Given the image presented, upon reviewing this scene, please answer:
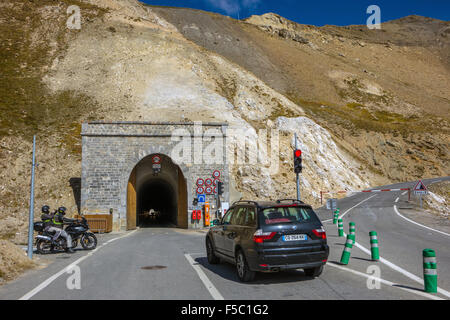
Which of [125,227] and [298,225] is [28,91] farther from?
[298,225]

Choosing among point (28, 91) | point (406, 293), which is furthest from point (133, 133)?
point (28, 91)

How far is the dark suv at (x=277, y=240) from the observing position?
6.97m

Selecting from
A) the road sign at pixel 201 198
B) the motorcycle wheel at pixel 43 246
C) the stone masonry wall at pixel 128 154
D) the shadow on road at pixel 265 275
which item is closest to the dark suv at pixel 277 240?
the shadow on road at pixel 265 275

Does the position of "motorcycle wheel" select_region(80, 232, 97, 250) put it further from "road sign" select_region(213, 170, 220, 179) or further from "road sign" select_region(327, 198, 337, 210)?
"road sign" select_region(327, 198, 337, 210)

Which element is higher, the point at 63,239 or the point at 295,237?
the point at 295,237

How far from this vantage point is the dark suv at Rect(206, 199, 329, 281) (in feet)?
22.9

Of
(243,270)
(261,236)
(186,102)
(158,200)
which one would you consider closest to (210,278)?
(243,270)

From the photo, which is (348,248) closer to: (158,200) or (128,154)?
(128,154)

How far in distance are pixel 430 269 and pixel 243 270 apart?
135 inches

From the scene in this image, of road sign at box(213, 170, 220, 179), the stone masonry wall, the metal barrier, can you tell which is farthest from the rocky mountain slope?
road sign at box(213, 170, 220, 179)

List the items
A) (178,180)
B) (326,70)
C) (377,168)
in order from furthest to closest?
(326,70) → (377,168) → (178,180)

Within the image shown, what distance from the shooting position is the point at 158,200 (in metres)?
47.3

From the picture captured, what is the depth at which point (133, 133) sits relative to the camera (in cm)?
2552

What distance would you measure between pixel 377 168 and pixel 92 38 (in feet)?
152
